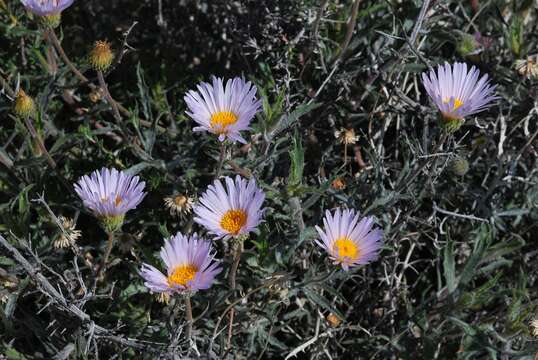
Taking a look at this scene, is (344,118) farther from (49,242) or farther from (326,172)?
(49,242)

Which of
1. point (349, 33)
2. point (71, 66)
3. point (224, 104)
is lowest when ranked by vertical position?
point (71, 66)

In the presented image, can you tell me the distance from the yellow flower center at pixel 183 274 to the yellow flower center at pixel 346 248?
1.41 ft

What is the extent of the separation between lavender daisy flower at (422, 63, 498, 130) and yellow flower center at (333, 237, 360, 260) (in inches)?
19.1

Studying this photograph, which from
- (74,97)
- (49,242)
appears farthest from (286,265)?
(74,97)

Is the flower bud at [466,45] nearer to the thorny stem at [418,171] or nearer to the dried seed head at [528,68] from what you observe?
the dried seed head at [528,68]

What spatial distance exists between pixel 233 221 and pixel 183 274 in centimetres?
22

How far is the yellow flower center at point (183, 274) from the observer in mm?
2045

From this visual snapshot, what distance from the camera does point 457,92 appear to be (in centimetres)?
247

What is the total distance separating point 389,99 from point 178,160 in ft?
2.96

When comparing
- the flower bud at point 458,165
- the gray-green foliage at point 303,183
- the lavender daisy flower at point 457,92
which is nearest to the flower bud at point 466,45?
the gray-green foliage at point 303,183

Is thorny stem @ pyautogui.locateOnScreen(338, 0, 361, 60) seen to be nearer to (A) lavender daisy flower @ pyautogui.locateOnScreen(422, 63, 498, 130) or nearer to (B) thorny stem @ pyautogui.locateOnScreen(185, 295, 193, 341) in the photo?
(A) lavender daisy flower @ pyautogui.locateOnScreen(422, 63, 498, 130)

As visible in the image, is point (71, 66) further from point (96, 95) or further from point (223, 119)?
point (223, 119)

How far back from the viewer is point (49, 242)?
2.53m

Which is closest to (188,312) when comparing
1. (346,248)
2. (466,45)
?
(346,248)
